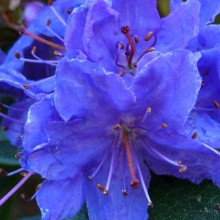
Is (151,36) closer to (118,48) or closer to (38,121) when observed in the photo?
(118,48)

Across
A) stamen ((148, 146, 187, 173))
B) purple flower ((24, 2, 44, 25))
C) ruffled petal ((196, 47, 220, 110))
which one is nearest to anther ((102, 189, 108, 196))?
stamen ((148, 146, 187, 173))

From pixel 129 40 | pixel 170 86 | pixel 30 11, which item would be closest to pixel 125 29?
pixel 129 40

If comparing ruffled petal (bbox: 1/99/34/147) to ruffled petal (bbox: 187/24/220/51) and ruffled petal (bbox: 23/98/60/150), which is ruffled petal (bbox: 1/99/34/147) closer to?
ruffled petal (bbox: 23/98/60/150)

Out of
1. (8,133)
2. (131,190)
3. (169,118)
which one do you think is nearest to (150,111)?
(169,118)

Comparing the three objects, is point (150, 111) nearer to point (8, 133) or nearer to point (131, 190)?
point (131, 190)

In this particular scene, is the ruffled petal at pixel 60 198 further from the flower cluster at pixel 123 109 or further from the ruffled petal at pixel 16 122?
the ruffled petal at pixel 16 122

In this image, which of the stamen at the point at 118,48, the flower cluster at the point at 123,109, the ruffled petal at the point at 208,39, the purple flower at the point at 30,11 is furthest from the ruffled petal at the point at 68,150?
the purple flower at the point at 30,11
